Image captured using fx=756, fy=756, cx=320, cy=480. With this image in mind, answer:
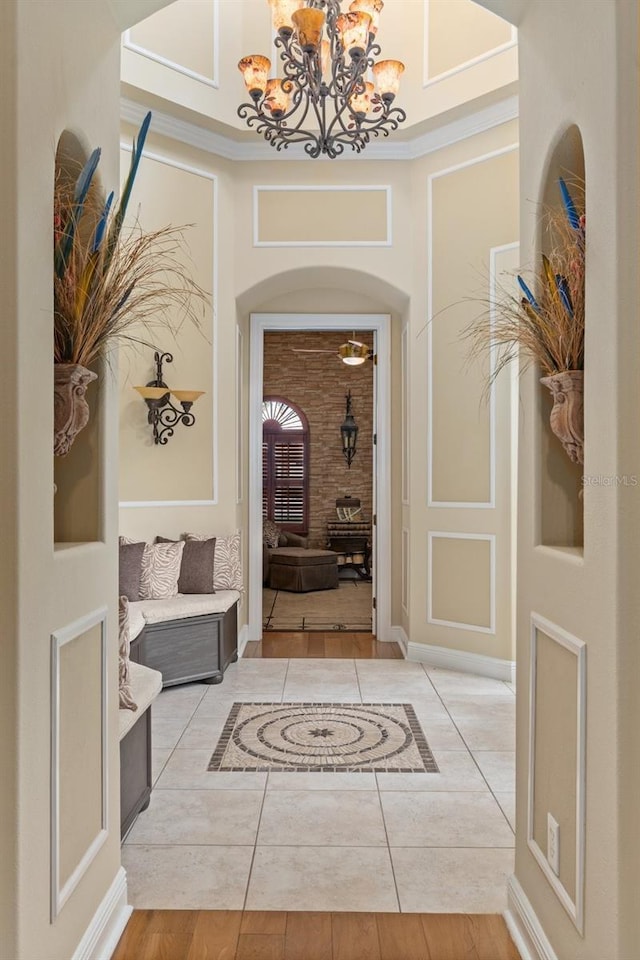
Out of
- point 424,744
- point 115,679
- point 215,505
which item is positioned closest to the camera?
point 115,679

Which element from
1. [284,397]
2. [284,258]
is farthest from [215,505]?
[284,397]

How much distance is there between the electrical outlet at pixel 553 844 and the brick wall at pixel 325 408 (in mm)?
8931

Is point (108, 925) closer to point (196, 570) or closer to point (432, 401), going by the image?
point (196, 570)

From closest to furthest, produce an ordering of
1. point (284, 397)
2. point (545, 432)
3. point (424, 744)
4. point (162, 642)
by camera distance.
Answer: point (545, 432), point (424, 744), point (162, 642), point (284, 397)

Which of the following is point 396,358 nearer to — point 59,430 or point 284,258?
point 284,258

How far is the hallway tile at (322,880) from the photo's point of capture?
237 centimetres

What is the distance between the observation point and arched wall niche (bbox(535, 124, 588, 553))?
2.11 m

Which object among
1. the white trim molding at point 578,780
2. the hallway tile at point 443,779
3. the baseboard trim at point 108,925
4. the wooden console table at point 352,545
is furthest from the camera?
the wooden console table at point 352,545

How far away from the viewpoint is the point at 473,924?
226 centimetres

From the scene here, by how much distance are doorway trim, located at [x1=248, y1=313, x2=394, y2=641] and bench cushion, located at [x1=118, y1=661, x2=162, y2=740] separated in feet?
9.95

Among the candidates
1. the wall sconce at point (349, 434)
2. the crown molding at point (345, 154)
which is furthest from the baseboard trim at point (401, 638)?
the wall sconce at point (349, 434)

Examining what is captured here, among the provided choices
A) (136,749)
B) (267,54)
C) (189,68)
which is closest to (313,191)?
(267,54)

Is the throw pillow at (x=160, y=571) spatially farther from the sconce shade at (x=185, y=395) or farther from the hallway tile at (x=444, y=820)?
the hallway tile at (x=444, y=820)

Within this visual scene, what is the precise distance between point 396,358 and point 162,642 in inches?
118
